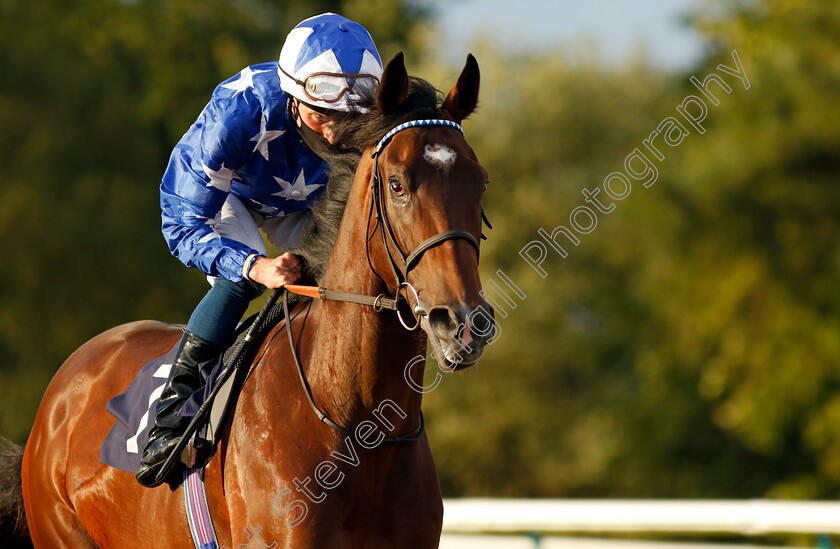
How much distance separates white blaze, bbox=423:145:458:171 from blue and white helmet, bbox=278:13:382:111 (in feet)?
1.84

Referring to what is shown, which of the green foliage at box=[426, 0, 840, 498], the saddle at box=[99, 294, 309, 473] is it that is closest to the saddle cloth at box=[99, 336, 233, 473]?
the saddle at box=[99, 294, 309, 473]

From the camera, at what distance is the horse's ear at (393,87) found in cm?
304

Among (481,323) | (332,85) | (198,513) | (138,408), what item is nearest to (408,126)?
(332,85)

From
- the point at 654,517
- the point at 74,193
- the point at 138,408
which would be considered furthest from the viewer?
the point at 74,193

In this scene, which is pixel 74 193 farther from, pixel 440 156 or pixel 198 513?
pixel 440 156

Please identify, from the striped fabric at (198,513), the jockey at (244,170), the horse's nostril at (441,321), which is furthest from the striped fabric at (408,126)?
the striped fabric at (198,513)

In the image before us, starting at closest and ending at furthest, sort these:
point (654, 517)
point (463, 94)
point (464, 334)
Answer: point (464, 334) → point (463, 94) → point (654, 517)

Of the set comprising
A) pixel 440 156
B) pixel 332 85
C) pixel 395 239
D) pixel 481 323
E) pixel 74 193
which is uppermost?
pixel 332 85

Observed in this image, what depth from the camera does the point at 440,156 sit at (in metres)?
2.93

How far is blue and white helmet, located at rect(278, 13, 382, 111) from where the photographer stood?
3.52 meters

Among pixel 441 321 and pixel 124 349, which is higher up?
pixel 441 321

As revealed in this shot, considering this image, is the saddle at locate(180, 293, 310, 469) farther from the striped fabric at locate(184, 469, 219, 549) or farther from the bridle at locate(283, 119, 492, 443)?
the bridle at locate(283, 119, 492, 443)

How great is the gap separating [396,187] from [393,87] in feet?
1.16

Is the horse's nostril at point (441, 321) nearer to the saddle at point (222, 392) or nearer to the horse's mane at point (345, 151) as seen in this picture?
the horse's mane at point (345, 151)
